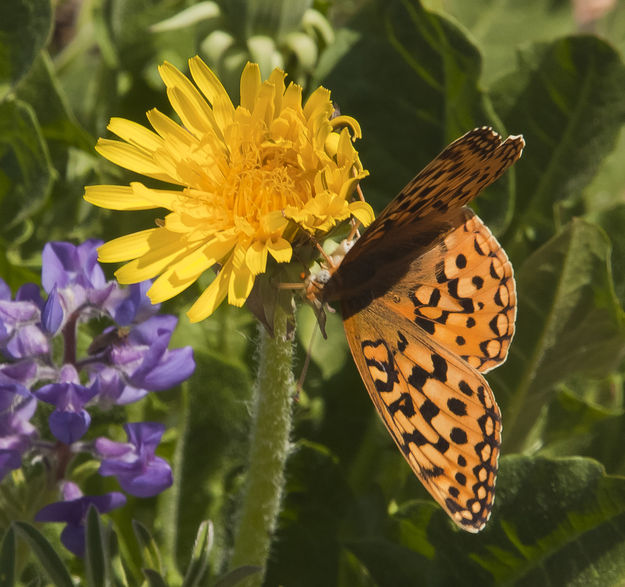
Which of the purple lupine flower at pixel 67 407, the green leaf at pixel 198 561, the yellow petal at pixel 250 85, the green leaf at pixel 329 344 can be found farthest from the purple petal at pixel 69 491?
the green leaf at pixel 329 344

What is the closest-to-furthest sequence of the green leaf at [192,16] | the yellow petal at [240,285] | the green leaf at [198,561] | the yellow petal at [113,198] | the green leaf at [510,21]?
the yellow petal at [240,285] < the yellow petal at [113,198] < the green leaf at [198,561] < the green leaf at [192,16] < the green leaf at [510,21]

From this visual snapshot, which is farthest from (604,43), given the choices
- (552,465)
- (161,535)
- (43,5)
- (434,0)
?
(161,535)

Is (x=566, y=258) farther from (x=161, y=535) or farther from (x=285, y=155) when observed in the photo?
(x=161, y=535)

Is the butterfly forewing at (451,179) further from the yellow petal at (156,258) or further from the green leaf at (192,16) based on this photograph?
the green leaf at (192,16)

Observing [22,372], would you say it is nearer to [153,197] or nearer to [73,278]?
[73,278]

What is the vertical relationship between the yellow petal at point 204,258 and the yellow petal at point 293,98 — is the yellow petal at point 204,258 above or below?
below

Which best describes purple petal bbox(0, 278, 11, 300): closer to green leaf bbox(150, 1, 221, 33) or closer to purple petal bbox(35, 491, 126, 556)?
purple petal bbox(35, 491, 126, 556)

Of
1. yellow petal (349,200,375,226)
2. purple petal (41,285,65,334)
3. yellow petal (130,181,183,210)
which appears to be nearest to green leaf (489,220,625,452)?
yellow petal (349,200,375,226)

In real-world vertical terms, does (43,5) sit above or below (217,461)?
above
